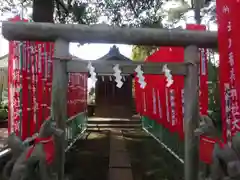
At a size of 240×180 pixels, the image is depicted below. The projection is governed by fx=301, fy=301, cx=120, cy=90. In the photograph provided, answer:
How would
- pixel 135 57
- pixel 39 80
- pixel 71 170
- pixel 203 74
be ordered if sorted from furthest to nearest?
pixel 135 57 → pixel 71 170 → pixel 39 80 → pixel 203 74

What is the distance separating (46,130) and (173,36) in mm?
2487

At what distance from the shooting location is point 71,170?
267 inches

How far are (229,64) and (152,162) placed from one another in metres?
4.47

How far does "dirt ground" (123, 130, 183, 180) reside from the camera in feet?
21.0

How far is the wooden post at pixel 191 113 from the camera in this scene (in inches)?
193

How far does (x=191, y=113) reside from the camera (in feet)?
16.1

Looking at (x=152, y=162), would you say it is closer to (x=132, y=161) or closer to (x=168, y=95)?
(x=132, y=161)

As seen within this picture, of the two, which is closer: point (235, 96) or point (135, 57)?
point (235, 96)

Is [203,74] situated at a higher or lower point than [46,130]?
higher

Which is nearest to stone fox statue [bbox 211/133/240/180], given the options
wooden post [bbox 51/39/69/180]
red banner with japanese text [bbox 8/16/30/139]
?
wooden post [bbox 51/39/69/180]

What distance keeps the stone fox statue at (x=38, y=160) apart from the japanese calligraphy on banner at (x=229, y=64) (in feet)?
7.62

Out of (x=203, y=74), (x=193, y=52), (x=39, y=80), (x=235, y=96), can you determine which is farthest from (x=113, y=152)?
(x=235, y=96)

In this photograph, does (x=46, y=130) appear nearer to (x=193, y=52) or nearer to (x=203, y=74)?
(x=193, y=52)

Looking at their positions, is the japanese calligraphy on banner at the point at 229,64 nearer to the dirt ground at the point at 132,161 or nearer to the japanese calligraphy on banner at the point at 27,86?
the dirt ground at the point at 132,161
